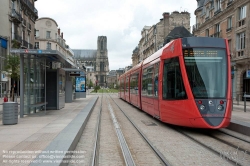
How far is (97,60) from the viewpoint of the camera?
6220 inches

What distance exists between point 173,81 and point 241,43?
928 inches

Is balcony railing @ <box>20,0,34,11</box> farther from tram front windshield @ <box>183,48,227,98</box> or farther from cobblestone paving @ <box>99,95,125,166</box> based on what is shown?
tram front windshield @ <box>183,48,227,98</box>

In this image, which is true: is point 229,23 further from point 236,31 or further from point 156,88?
point 156,88

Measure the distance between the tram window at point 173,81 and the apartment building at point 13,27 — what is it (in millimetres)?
24843

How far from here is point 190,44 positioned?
9.23 metres

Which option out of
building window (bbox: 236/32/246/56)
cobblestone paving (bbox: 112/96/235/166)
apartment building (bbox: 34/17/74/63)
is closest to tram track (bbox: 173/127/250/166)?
cobblestone paving (bbox: 112/96/235/166)

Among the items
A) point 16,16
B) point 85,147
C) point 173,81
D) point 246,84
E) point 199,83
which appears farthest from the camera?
point 16,16

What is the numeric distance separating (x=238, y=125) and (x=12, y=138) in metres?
7.30

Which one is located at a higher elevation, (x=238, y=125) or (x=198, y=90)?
(x=198, y=90)

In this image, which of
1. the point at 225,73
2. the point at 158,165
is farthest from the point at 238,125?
the point at 158,165

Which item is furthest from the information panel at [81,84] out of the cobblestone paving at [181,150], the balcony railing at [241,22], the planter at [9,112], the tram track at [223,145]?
the cobblestone paving at [181,150]

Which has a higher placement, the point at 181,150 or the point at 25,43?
the point at 25,43

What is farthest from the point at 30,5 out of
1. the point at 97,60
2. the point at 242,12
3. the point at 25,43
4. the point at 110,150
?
the point at 97,60

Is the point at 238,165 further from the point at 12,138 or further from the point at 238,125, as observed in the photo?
the point at 12,138
